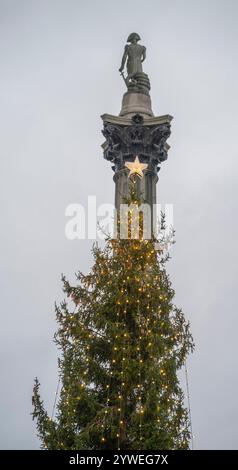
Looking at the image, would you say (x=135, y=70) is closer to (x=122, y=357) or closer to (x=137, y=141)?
(x=137, y=141)

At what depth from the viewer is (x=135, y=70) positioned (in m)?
36.4

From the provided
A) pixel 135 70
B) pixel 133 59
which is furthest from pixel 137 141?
pixel 133 59

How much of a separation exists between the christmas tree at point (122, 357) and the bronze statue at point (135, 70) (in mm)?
18383

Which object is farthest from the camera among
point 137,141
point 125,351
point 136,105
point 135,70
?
point 135,70

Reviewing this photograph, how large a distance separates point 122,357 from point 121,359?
9 cm

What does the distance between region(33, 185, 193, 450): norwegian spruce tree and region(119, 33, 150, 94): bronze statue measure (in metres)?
19.5

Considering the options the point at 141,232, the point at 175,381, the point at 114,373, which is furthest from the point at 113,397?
the point at 141,232

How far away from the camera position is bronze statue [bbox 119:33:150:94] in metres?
35.9

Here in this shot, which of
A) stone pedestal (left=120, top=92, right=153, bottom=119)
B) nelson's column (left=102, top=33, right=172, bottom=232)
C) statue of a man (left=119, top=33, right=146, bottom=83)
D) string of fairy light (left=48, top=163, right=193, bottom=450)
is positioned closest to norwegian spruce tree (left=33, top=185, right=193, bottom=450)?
string of fairy light (left=48, top=163, right=193, bottom=450)

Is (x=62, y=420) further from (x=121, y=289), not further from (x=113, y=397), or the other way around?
(x=121, y=289)

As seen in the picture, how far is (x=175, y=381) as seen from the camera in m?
16.7

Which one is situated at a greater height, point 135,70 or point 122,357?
point 135,70

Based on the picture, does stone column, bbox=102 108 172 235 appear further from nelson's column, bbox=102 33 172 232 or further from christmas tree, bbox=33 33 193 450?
christmas tree, bbox=33 33 193 450

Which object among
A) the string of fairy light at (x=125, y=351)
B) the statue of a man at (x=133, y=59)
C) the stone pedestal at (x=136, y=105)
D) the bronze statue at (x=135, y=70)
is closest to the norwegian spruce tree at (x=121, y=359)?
the string of fairy light at (x=125, y=351)
